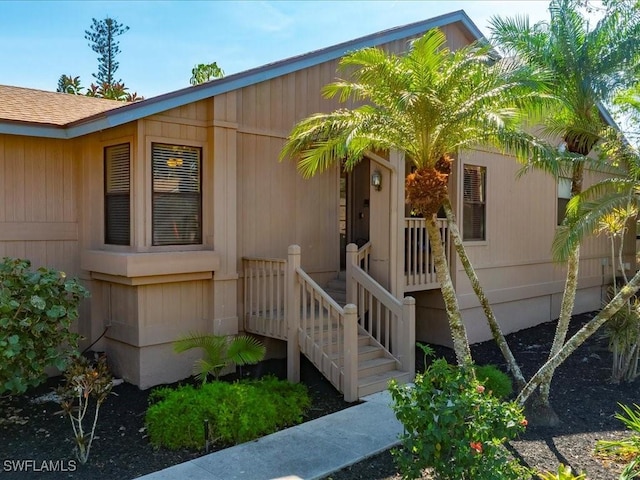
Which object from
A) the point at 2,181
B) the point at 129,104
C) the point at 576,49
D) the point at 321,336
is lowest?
the point at 321,336

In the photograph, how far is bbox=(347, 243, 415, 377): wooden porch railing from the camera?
7258 mm

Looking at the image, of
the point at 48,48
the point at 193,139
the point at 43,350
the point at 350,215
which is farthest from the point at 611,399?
the point at 48,48

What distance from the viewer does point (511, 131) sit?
19.4ft

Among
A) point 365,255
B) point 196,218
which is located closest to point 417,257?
point 365,255

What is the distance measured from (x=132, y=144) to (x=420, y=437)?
16.4 feet

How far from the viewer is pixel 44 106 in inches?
318

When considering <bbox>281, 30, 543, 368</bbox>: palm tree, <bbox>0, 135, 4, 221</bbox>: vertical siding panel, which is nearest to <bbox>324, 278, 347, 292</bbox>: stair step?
<bbox>281, 30, 543, 368</bbox>: palm tree

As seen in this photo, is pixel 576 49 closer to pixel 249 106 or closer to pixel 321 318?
pixel 249 106

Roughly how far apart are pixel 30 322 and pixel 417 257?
590cm

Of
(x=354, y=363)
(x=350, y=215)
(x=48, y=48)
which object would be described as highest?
(x=48, y=48)

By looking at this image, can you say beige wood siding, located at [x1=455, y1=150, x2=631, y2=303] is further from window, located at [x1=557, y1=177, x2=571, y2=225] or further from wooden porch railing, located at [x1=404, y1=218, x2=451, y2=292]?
wooden porch railing, located at [x1=404, y1=218, x2=451, y2=292]

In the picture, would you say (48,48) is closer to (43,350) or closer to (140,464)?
(43,350)

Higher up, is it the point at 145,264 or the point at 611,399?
the point at 145,264

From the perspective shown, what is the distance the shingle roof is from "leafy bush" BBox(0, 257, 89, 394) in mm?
2153
